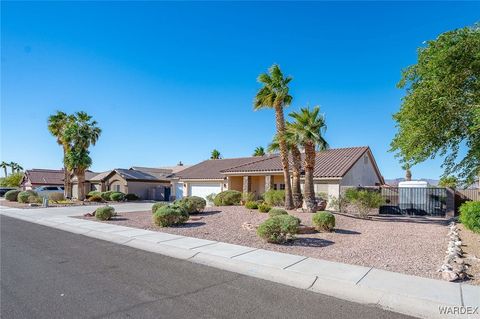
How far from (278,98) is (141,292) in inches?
623

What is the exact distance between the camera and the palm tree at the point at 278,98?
2028 cm

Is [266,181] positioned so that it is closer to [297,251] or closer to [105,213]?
[105,213]

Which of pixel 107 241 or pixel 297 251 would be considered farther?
pixel 107 241

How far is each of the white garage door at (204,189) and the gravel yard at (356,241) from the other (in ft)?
49.8

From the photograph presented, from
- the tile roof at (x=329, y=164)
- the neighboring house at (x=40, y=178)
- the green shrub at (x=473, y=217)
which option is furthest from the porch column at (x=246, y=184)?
the neighboring house at (x=40, y=178)

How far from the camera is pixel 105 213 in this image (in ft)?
60.3

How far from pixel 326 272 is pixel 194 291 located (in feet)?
10.6

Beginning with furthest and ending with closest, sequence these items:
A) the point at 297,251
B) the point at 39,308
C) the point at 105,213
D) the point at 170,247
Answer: the point at 105,213
the point at 170,247
the point at 297,251
the point at 39,308

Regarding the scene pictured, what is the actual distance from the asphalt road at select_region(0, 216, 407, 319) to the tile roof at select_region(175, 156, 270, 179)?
2381 cm

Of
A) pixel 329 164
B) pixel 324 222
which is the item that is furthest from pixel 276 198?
pixel 324 222

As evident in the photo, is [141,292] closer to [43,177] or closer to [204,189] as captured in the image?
[204,189]

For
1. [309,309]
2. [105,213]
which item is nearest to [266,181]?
[105,213]

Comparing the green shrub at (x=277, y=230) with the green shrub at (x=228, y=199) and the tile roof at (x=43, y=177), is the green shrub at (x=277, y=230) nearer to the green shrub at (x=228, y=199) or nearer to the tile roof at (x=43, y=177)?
the green shrub at (x=228, y=199)

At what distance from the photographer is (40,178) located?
57250mm
